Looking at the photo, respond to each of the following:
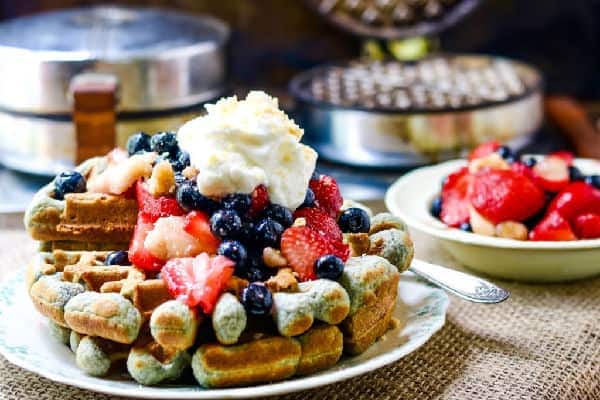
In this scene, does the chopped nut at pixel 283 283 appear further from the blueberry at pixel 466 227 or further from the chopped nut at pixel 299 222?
the blueberry at pixel 466 227

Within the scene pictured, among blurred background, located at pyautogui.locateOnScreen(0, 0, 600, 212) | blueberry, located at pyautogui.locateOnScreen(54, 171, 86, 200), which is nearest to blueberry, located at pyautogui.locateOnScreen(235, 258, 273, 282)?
blueberry, located at pyautogui.locateOnScreen(54, 171, 86, 200)

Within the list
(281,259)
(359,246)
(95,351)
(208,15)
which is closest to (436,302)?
(359,246)

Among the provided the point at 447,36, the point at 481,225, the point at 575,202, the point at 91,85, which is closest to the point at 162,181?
the point at 481,225

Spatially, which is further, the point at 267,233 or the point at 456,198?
the point at 456,198

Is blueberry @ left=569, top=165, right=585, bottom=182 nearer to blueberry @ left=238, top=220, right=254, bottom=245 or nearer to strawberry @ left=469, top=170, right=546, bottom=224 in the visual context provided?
strawberry @ left=469, top=170, right=546, bottom=224

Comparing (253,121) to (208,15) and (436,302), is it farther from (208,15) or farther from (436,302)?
(208,15)

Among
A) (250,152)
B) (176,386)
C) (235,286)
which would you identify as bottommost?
(176,386)

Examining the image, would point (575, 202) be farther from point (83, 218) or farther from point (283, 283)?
point (83, 218)
